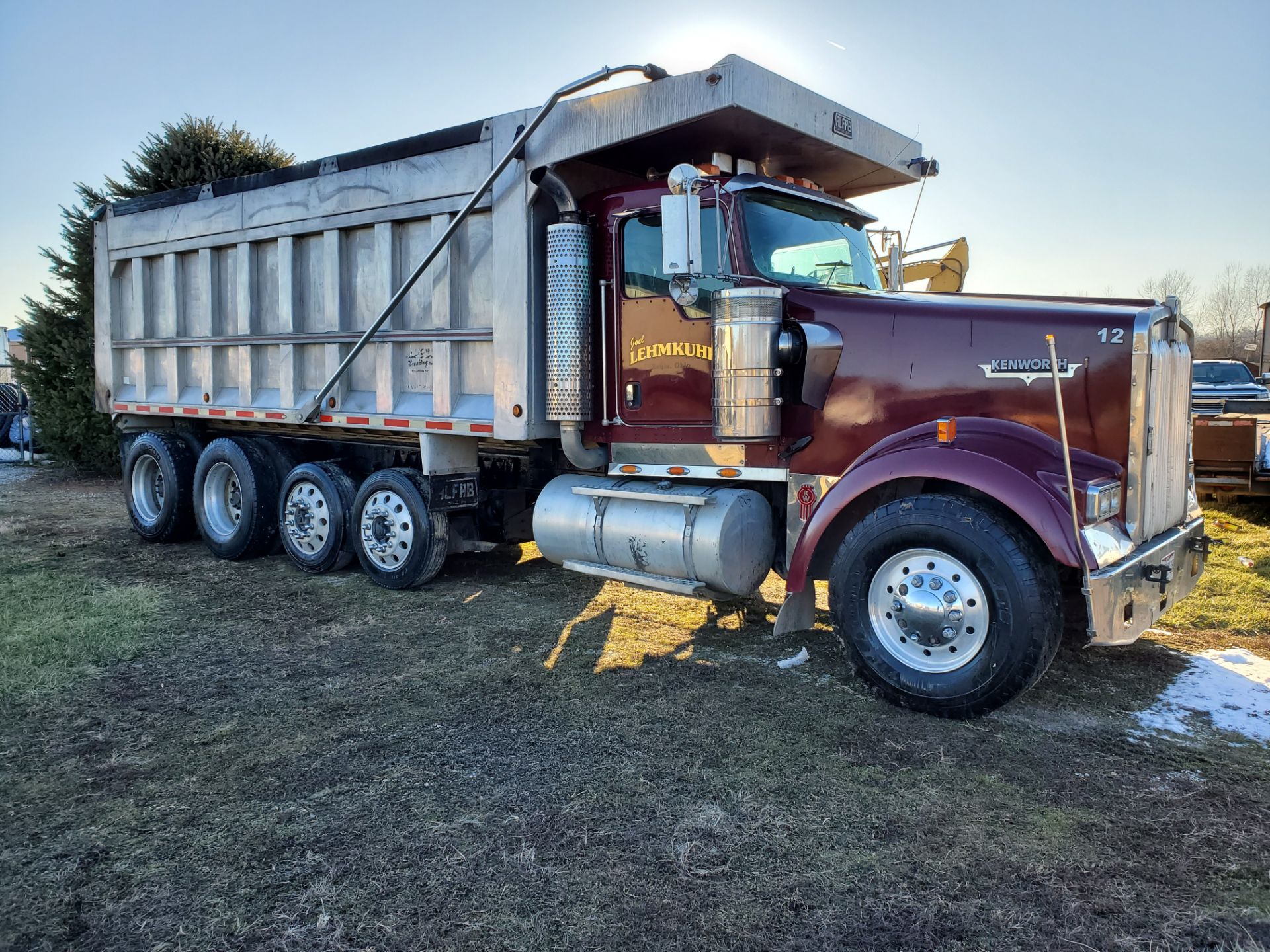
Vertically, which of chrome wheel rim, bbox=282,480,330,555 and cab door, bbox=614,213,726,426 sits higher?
cab door, bbox=614,213,726,426

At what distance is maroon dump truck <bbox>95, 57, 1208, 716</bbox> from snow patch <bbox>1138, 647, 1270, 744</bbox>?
483 mm

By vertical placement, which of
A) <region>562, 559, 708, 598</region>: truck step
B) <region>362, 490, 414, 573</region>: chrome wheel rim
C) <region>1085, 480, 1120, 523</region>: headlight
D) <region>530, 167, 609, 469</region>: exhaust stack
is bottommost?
<region>562, 559, 708, 598</region>: truck step

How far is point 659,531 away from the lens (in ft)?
18.2

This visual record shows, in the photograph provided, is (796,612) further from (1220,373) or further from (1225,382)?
(1220,373)

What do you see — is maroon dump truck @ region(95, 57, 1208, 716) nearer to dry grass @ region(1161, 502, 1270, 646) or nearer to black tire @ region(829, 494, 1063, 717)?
black tire @ region(829, 494, 1063, 717)

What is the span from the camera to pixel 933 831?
3.27 m

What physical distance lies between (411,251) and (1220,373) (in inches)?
707

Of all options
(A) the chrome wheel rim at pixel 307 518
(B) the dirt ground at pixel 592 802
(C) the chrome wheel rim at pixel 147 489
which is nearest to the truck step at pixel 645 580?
(B) the dirt ground at pixel 592 802

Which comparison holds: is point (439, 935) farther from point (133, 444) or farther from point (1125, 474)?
point (133, 444)

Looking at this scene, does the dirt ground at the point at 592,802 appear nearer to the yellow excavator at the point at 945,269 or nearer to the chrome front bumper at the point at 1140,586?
the chrome front bumper at the point at 1140,586

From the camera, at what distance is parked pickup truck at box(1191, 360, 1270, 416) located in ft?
52.3

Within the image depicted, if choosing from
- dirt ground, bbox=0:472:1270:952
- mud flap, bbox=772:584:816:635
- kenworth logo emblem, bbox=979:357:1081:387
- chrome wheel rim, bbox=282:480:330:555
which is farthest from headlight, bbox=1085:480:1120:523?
chrome wheel rim, bbox=282:480:330:555

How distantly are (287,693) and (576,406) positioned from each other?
243 centimetres

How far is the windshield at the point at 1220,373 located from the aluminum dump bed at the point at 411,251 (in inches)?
598
